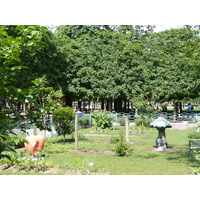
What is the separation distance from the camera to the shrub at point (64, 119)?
15445 mm

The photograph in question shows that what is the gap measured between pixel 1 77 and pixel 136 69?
2700 cm

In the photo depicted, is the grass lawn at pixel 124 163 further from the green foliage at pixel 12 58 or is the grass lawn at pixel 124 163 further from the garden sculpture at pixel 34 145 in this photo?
the green foliage at pixel 12 58

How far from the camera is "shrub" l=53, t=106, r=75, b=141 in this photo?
50.7 feet

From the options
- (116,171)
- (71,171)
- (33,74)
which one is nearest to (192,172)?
(116,171)

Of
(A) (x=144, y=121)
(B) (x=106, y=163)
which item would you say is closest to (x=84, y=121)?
(A) (x=144, y=121)

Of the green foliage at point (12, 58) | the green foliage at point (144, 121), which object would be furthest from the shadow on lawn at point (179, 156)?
the green foliage at point (144, 121)

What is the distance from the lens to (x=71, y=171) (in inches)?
319

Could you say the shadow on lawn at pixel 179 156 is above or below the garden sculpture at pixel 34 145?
below

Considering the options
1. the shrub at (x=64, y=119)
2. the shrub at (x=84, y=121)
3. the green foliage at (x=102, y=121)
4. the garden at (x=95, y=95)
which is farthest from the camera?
the shrub at (x=84, y=121)

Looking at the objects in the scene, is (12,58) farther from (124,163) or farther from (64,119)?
(64,119)

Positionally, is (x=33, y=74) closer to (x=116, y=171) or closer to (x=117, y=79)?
(x=117, y=79)

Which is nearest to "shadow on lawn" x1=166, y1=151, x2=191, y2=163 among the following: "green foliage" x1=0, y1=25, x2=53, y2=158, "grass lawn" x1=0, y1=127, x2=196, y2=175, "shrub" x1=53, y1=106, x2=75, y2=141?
"grass lawn" x1=0, y1=127, x2=196, y2=175

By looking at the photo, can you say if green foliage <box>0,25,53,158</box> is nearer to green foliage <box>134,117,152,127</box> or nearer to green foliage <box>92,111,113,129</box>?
green foliage <box>92,111,113,129</box>

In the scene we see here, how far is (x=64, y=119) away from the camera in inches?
612
